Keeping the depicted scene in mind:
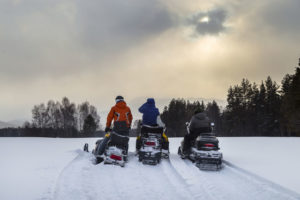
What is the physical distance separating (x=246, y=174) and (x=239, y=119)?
6524 cm

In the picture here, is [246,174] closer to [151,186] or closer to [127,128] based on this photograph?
[151,186]

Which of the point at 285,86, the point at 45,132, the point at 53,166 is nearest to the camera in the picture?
the point at 53,166

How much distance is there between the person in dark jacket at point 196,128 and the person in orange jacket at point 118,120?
269 centimetres

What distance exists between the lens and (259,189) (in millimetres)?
6945

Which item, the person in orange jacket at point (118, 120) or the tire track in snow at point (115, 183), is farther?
the person in orange jacket at point (118, 120)

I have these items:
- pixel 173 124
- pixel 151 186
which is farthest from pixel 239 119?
pixel 151 186

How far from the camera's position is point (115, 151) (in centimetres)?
968

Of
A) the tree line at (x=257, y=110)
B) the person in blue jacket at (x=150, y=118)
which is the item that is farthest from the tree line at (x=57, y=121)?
the person in blue jacket at (x=150, y=118)

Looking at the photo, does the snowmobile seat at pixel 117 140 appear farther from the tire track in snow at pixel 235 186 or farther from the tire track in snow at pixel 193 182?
the tire track in snow at pixel 235 186

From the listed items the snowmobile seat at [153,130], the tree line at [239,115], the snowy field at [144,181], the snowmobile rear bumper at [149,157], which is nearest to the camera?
the snowy field at [144,181]

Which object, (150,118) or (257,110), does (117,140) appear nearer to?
(150,118)

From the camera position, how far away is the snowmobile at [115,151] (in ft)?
31.5

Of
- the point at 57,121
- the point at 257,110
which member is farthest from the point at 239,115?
the point at 57,121

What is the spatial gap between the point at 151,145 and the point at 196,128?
2238mm
